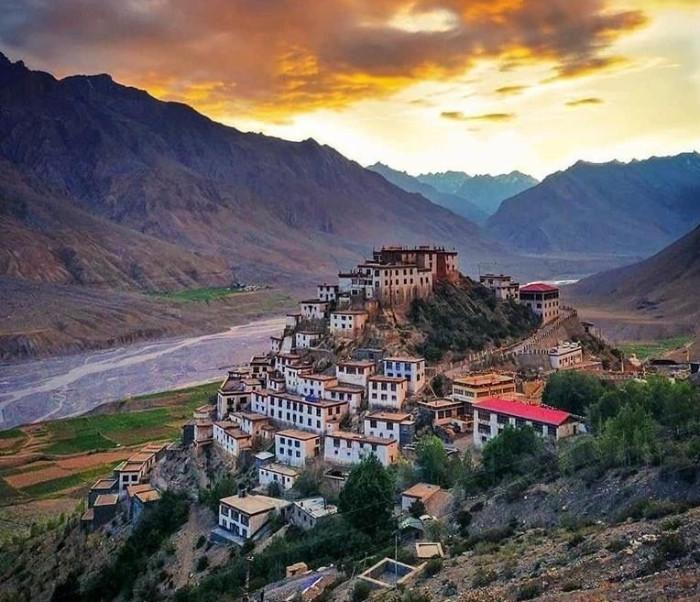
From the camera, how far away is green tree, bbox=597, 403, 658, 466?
24156 mm

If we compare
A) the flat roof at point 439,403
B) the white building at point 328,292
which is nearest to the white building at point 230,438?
the flat roof at point 439,403

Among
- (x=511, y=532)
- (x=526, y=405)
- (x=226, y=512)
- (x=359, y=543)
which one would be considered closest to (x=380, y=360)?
(x=526, y=405)

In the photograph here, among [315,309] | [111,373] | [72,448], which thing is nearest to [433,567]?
[315,309]

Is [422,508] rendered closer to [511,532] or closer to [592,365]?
[511,532]

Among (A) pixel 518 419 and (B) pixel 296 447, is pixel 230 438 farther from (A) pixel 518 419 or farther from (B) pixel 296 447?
(A) pixel 518 419

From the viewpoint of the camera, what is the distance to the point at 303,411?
133 feet

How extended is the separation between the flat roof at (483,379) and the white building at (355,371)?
4863 millimetres

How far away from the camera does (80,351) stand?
107000 millimetres

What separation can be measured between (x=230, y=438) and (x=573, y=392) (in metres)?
18.7

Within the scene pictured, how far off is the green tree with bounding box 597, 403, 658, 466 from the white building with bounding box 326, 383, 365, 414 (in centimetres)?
1702

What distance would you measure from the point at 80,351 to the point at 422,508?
3477 inches

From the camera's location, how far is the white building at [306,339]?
48.4 m

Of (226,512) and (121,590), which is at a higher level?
(226,512)

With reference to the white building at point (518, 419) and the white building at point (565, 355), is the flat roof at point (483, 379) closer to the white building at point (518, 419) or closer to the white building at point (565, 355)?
the white building at point (518, 419)
